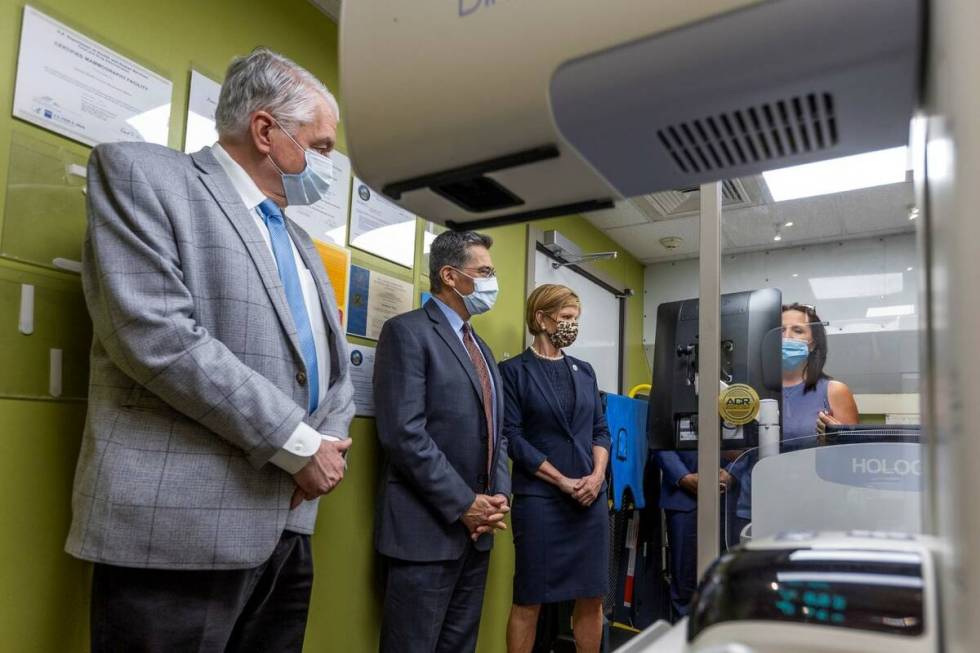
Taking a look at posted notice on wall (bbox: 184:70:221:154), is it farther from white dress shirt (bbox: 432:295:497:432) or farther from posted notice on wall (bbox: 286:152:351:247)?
white dress shirt (bbox: 432:295:497:432)

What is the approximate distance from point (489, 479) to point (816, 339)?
3.55ft

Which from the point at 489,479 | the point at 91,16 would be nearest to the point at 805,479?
the point at 489,479

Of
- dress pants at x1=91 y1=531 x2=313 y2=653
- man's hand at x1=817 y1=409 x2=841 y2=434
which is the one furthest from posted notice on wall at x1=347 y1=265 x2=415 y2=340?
man's hand at x1=817 y1=409 x2=841 y2=434

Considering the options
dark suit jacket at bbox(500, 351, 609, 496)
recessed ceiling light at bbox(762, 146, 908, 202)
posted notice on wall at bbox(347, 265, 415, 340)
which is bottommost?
dark suit jacket at bbox(500, 351, 609, 496)

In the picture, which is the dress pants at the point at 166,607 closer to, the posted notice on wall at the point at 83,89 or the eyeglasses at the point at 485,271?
the posted notice on wall at the point at 83,89

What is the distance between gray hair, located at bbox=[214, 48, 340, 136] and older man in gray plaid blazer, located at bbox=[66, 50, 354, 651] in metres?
0.13

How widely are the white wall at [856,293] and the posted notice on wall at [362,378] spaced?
118 centimetres

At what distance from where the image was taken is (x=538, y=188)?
1.58 ft

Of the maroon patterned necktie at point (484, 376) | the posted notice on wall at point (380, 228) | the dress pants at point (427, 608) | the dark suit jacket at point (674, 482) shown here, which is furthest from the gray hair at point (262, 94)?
the dark suit jacket at point (674, 482)

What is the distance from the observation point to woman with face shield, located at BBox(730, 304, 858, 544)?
1.00 meters

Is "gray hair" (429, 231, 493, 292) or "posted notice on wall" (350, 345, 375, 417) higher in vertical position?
"gray hair" (429, 231, 493, 292)

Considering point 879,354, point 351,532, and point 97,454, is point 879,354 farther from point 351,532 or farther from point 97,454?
point 351,532

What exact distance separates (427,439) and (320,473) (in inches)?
28.1

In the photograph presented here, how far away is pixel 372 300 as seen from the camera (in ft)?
7.22
